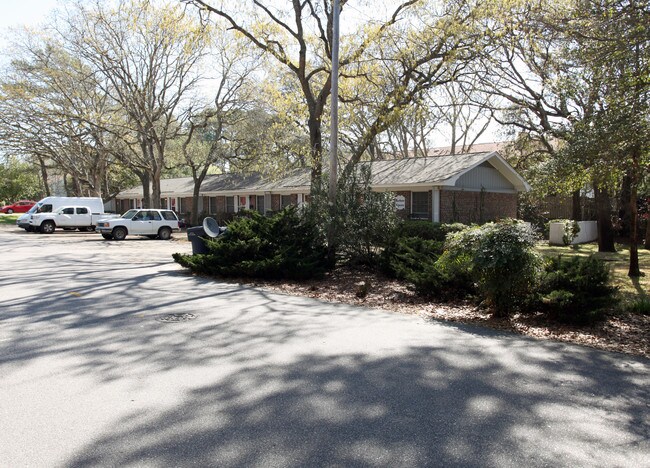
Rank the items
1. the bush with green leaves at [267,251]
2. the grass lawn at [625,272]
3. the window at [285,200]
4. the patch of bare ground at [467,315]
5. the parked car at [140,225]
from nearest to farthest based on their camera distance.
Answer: the patch of bare ground at [467,315], the grass lawn at [625,272], the bush with green leaves at [267,251], the parked car at [140,225], the window at [285,200]

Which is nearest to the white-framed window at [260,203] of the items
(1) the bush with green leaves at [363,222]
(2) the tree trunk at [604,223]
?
(2) the tree trunk at [604,223]

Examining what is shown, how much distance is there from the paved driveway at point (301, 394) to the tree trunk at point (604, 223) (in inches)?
593

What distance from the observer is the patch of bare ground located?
684 cm

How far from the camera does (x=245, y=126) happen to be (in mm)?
33094

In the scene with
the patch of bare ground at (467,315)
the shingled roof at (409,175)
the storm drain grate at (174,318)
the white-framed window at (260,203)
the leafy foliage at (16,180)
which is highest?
the leafy foliage at (16,180)

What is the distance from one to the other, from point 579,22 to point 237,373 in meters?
9.21

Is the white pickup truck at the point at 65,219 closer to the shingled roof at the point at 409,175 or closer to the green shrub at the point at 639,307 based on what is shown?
the shingled roof at the point at 409,175

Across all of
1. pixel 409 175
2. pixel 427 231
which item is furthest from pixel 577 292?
pixel 409 175

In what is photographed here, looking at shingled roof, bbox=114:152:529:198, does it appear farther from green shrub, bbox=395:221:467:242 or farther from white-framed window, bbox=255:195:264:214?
green shrub, bbox=395:221:467:242

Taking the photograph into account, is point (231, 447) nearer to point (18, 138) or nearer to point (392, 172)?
point (392, 172)

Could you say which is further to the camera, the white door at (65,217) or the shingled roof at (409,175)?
the white door at (65,217)

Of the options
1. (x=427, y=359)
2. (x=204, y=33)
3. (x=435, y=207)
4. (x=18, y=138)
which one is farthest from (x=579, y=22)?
(x=18, y=138)

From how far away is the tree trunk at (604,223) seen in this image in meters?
19.6

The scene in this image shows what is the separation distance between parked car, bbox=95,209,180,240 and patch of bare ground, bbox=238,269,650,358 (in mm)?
16996
